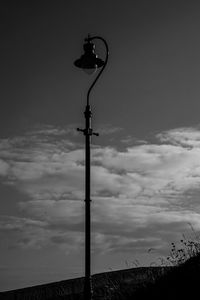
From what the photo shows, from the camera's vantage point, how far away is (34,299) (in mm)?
13320

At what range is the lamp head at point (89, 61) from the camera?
11.7 m

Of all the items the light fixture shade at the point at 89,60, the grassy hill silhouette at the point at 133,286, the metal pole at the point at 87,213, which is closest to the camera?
the metal pole at the point at 87,213

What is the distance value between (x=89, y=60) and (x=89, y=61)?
2cm

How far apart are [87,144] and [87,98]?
111cm

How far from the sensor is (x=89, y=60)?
1166cm

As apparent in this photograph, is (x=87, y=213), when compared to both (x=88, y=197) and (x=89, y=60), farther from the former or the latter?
(x=89, y=60)

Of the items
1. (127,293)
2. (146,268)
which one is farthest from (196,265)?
(146,268)

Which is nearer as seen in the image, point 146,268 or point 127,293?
point 127,293

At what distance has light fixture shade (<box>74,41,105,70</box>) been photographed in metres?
11.7

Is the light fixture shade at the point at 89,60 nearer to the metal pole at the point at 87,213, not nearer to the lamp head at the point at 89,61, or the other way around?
the lamp head at the point at 89,61

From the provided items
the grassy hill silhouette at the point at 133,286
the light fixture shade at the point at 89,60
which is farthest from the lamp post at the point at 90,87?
the grassy hill silhouette at the point at 133,286

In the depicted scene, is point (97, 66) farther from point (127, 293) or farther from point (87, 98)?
point (127, 293)

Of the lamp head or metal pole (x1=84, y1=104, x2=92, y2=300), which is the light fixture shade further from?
metal pole (x1=84, y1=104, x2=92, y2=300)

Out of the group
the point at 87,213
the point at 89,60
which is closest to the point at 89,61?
the point at 89,60
